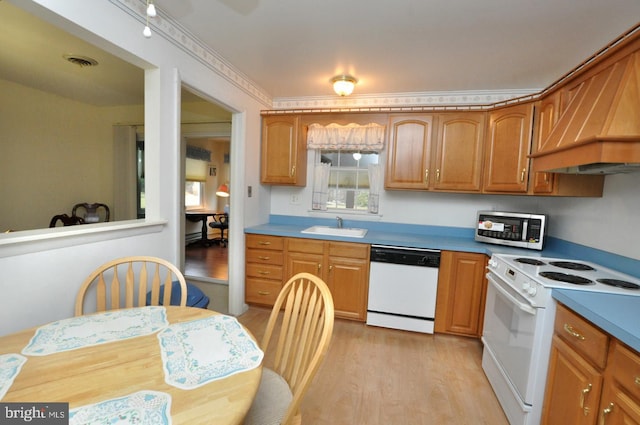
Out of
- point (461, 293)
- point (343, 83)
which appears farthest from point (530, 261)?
point (343, 83)

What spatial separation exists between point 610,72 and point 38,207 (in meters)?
5.18

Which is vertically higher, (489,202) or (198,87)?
(198,87)

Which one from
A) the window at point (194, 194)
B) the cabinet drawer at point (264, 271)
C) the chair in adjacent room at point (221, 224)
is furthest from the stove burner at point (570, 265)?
the window at point (194, 194)

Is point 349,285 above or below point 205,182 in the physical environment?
below

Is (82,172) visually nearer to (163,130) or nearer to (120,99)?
(120,99)

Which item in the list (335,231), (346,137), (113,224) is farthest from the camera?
(335,231)

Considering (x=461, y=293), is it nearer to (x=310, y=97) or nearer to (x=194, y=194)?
(x=310, y=97)

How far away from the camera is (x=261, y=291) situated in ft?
9.63

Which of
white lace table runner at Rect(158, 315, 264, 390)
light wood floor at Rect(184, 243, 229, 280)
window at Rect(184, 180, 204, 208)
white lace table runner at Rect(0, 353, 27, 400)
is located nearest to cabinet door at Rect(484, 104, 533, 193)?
white lace table runner at Rect(158, 315, 264, 390)

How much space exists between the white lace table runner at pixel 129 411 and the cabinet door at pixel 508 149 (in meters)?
2.77

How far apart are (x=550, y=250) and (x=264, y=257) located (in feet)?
8.63

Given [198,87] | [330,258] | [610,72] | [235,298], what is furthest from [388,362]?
[198,87]

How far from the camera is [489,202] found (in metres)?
2.89

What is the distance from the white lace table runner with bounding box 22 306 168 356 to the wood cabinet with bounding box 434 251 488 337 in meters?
2.23
